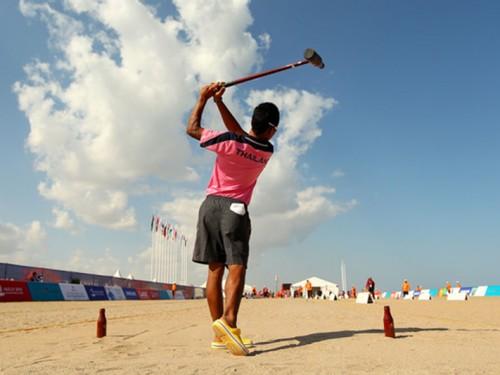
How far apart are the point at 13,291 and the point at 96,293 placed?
7.29 meters

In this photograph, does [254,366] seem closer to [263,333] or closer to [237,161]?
[237,161]

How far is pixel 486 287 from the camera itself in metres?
37.2

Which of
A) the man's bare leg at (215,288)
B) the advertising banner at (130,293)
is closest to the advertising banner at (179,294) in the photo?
the advertising banner at (130,293)

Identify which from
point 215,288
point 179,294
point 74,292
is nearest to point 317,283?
point 179,294

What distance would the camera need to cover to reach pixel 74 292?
24484mm

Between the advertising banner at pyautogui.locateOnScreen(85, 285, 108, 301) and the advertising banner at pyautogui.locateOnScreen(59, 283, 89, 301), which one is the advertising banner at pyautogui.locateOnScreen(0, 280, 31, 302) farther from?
the advertising banner at pyautogui.locateOnScreen(85, 285, 108, 301)

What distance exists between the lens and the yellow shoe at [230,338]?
331cm

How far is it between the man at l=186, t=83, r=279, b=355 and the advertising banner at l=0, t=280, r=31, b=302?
18.3 meters

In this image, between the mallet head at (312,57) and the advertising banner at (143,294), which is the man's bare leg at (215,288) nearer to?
the mallet head at (312,57)

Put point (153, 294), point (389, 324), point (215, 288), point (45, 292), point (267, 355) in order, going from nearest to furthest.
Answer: point (267, 355) < point (215, 288) < point (389, 324) < point (45, 292) < point (153, 294)

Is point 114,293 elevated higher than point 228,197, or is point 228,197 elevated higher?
point 228,197

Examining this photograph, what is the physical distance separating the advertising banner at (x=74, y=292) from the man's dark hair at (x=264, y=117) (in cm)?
2246

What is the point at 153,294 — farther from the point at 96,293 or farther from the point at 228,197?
the point at 228,197

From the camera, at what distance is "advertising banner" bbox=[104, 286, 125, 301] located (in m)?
28.0
